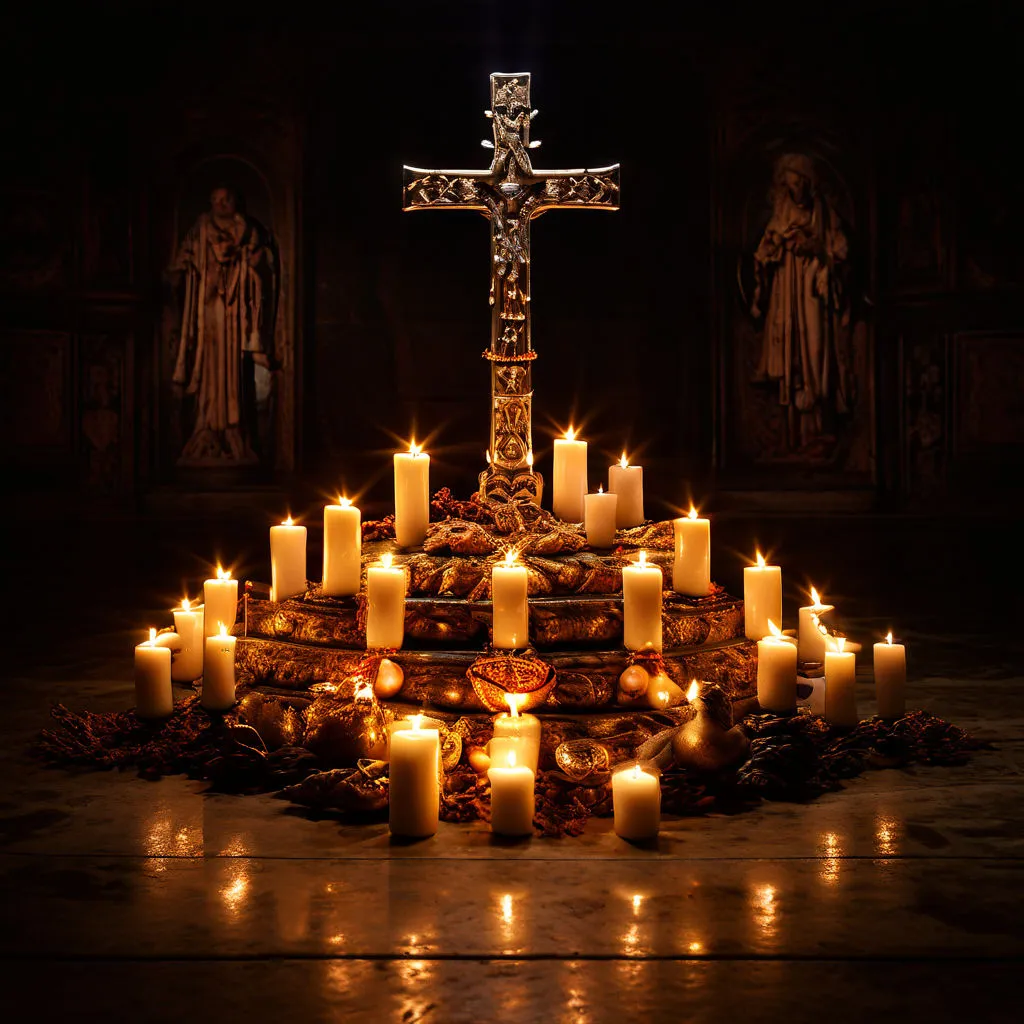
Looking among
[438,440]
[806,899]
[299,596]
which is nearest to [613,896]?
[806,899]

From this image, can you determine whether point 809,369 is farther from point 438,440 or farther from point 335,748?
point 335,748

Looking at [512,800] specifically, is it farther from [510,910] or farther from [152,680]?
[152,680]

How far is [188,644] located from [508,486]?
1230mm

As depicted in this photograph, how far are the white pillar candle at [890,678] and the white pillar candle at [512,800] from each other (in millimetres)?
1413

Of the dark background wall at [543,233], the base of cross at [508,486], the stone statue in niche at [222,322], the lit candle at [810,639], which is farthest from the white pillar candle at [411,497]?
the stone statue in niche at [222,322]

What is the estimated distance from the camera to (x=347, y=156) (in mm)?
8797

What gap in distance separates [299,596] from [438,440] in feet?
14.1

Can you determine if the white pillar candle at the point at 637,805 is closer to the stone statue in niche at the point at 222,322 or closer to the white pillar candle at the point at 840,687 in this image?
the white pillar candle at the point at 840,687

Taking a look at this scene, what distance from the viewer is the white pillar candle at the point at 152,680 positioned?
13.9 ft

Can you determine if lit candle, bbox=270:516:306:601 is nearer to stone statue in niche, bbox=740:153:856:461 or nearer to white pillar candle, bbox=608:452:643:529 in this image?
white pillar candle, bbox=608:452:643:529

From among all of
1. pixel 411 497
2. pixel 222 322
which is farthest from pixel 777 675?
pixel 222 322

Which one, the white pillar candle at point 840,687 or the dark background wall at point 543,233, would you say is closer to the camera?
the white pillar candle at point 840,687

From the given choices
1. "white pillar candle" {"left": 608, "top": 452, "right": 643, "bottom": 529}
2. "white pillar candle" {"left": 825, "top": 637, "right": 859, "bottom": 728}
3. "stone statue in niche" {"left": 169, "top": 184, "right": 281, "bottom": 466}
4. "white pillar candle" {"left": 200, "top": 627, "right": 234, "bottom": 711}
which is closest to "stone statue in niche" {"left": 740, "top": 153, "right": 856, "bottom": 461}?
"stone statue in niche" {"left": 169, "top": 184, "right": 281, "bottom": 466}

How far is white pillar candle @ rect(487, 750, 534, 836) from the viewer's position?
133 inches
